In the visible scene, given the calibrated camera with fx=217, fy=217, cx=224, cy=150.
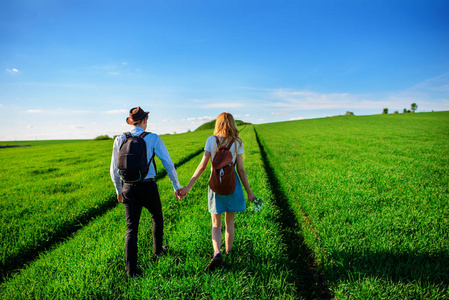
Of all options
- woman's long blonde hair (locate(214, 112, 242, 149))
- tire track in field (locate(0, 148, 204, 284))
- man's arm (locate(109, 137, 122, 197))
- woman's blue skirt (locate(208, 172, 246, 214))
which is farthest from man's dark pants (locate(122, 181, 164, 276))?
tire track in field (locate(0, 148, 204, 284))

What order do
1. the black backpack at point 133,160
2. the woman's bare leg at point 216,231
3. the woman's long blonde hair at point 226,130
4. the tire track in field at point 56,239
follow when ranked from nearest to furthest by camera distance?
the black backpack at point 133,160 → the woman's long blonde hair at point 226,130 → the woman's bare leg at point 216,231 → the tire track in field at point 56,239

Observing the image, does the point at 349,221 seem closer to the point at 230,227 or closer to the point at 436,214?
the point at 436,214

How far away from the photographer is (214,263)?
317 centimetres

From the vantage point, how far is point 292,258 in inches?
153

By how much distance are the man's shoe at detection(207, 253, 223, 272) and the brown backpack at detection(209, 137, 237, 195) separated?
99 cm

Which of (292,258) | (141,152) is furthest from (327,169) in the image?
(141,152)

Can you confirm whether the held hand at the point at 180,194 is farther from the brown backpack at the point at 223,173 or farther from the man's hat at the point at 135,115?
the man's hat at the point at 135,115

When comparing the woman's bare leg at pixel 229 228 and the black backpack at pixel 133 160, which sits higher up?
the black backpack at pixel 133 160

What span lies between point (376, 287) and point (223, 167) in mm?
2585

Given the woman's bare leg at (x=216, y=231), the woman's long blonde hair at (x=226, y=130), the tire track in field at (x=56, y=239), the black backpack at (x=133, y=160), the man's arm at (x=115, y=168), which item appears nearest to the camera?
the black backpack at (x=133, y=160)

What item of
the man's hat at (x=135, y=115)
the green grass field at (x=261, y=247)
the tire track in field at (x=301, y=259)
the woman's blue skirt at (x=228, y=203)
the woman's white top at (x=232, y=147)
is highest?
the man's hat at (x=135, y=115)

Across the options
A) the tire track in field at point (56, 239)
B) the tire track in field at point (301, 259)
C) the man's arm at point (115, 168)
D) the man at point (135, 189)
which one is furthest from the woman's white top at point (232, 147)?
the tire track in field at point (56, 239)

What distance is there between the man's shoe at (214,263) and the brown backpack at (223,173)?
0.99 meters

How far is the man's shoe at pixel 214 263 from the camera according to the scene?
316cm
